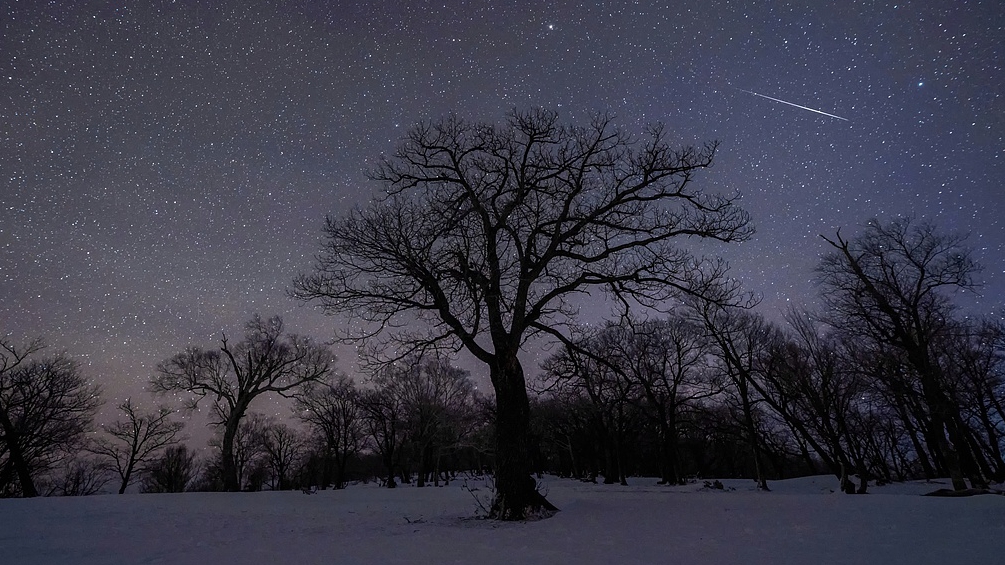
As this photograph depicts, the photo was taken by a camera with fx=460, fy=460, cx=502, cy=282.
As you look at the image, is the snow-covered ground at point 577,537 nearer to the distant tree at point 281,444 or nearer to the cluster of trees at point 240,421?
the cluster of trees at point 240,421

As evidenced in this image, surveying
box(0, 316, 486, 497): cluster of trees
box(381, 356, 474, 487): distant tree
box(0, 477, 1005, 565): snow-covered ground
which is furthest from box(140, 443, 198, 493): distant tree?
box(0, 477, 1005, 565): snow-covered ground

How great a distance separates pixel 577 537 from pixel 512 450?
3.60 meters

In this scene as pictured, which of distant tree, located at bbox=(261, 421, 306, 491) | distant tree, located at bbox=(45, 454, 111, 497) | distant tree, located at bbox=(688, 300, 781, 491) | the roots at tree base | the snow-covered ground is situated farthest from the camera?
distant tree, located at bbox=(261, 421, 306, 491)

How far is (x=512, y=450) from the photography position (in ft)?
35.8

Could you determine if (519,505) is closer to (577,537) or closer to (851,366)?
(577,537)

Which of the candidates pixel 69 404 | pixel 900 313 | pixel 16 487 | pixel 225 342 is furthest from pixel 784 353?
pixel 16 487

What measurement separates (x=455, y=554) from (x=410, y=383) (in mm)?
37083

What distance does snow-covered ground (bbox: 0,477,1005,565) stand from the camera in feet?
19.2

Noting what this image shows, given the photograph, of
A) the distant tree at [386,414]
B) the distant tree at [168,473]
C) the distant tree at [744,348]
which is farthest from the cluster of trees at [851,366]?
the distant tree at [168,473]

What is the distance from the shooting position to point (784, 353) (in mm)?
26203

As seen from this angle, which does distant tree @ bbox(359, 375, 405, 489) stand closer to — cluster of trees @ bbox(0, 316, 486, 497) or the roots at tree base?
→ cluster of trees @ bbox(0, 316, 486, 497)

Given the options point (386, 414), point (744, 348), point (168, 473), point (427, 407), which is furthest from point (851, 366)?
point (168, 473)

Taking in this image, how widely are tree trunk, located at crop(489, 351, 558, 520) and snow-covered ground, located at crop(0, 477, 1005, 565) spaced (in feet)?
2.24

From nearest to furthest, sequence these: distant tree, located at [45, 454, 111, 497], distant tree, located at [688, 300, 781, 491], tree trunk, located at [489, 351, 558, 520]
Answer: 1. tree trunk, located at [489, 351, 558, 520]
2. distant tree, located at [688, 300, 781, 491]
3. distant tree, located at [45, 454, 111, 497]
